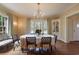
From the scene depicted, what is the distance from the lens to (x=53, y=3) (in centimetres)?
280

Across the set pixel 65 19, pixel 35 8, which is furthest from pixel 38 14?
pixel 65 19

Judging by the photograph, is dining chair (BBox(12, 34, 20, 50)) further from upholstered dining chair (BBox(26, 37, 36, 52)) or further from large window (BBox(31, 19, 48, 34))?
large window (BBox(31, 19, 48, 34))

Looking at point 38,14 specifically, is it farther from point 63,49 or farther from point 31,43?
point 63,49

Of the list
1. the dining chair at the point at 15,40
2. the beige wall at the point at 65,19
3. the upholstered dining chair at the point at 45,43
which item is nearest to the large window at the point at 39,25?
the upholstered dining chair at the point at 45,43

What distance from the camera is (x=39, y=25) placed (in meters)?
3.28

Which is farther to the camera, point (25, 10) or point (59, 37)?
point (59, 37)

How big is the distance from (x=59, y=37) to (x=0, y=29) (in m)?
1.71

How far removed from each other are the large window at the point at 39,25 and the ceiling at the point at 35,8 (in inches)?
7.8

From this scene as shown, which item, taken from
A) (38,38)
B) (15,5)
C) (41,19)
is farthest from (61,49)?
(15,5)

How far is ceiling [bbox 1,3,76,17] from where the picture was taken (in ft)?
9.41

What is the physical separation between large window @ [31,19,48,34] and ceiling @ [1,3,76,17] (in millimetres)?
198

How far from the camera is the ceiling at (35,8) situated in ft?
9.41

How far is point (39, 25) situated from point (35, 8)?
0.48m
